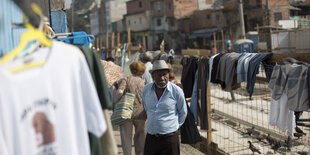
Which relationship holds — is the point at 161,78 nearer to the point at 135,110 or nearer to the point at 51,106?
the point at 135,110

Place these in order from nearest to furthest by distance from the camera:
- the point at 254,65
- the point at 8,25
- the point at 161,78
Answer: the point at 8,25 < the point at 254,65 < the point at 161,78

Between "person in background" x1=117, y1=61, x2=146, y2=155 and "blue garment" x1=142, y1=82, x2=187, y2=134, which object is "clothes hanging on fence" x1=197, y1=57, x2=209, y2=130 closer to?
"person in background" x1=117, y1=61, x2=146, y2=155

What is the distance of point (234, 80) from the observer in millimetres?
4848

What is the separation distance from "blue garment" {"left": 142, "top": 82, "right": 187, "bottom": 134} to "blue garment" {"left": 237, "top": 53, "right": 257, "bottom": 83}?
0.89 m

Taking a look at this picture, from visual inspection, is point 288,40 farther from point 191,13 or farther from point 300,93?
point 191,13

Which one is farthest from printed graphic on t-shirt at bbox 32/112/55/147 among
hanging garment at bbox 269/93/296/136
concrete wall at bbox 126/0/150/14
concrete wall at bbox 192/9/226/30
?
concrete wall at bbox 126/0/150/14

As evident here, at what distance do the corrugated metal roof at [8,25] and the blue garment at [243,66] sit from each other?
2.94 m

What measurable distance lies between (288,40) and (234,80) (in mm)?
18512

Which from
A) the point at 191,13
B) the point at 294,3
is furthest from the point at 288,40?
the point at 191,13

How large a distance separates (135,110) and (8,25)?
3.09 meters

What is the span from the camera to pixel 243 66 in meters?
4.44

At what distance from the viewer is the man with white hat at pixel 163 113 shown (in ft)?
13.9

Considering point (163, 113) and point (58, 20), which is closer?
point (163, 113)

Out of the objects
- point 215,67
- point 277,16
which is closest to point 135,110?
point 215,67
